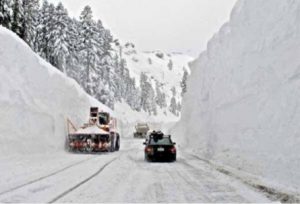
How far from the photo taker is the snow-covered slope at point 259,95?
1508cm

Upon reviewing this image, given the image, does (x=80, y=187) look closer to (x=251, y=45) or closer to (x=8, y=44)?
(x=251, y=45)

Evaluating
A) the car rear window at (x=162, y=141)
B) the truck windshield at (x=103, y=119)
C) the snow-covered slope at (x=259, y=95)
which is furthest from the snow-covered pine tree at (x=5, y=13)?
the car rear window at (x=162, y=141)

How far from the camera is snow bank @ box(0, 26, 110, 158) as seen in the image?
2359 centimetres

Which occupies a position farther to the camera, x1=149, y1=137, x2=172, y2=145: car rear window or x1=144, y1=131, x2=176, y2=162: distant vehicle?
x1=149, y1=137, x2=172, y2=145: car rear window

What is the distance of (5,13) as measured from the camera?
2040 inches

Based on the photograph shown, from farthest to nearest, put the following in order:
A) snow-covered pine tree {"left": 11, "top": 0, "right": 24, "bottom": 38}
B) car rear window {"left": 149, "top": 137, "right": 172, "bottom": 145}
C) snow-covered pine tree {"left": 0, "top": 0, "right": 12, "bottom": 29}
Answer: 1. snow-covered pine tree {"left": 11, "top": 0, "right": 24, "bottom": 38}
2. snow-covered pine tree {"left": 0, "top": 0, "right": 12, "bottom": 29}
3. car rear window {"left": 149, "top": 137, "right": 172, "bottom": 145}

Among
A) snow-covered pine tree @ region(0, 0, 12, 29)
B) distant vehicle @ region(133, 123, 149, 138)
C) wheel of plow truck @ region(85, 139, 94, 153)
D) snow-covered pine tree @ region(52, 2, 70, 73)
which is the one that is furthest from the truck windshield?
distant vehicle @ region(133, 123, 149, 138)

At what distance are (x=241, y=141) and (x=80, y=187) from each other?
1024 cm

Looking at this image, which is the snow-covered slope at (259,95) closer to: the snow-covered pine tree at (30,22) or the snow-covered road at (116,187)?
the snow-covered road at (116,187)

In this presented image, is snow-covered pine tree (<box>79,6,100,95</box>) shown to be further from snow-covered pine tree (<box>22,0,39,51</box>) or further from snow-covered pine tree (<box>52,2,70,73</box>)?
snow-covered pine tree (<box>22,0,39,51</box>)

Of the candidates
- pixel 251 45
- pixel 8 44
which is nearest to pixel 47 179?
pixel 251 45

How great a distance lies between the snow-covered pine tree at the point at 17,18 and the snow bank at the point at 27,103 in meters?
21.7

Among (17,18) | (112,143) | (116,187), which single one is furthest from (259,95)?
(17,18)

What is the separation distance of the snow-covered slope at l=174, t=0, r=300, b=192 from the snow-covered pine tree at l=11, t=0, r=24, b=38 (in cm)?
3108
